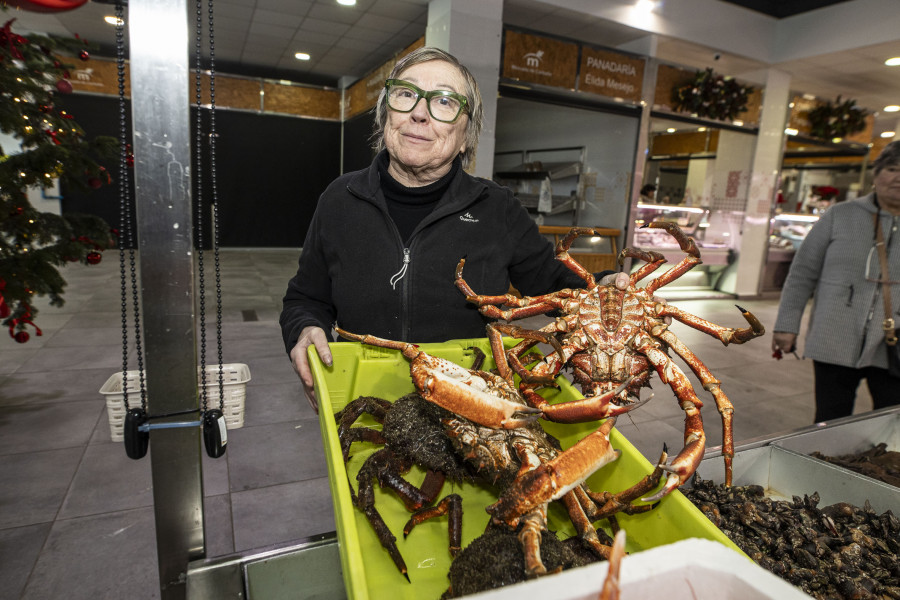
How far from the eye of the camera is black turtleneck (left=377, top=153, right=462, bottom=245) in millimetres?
1721

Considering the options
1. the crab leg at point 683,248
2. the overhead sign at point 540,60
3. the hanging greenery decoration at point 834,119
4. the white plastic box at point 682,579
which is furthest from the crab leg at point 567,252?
the hanging greenery decoration at point 834,119

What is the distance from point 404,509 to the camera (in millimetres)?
1253

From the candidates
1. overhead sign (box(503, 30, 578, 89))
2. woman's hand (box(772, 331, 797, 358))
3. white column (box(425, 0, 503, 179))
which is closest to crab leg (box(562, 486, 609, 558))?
woman's hand (box(772, 331, 797, 358))

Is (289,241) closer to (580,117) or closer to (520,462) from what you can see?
(580,117)

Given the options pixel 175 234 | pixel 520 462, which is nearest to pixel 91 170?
pixel 175 234

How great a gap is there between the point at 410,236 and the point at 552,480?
1053mm

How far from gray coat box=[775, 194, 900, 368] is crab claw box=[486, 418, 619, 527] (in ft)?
8.35

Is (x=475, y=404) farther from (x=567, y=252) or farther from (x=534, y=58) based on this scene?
(x=534, y=58)

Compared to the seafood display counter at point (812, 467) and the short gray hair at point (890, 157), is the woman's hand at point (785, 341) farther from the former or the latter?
the short gray hair at point (890, 157)

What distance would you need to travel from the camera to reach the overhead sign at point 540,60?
648cm

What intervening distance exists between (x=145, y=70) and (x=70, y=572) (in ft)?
7.79

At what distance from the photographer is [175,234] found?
103 cm

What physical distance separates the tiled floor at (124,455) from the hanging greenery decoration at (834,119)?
251 inches

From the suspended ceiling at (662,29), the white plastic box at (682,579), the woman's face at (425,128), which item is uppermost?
the suspended ceiling at (662,29)
